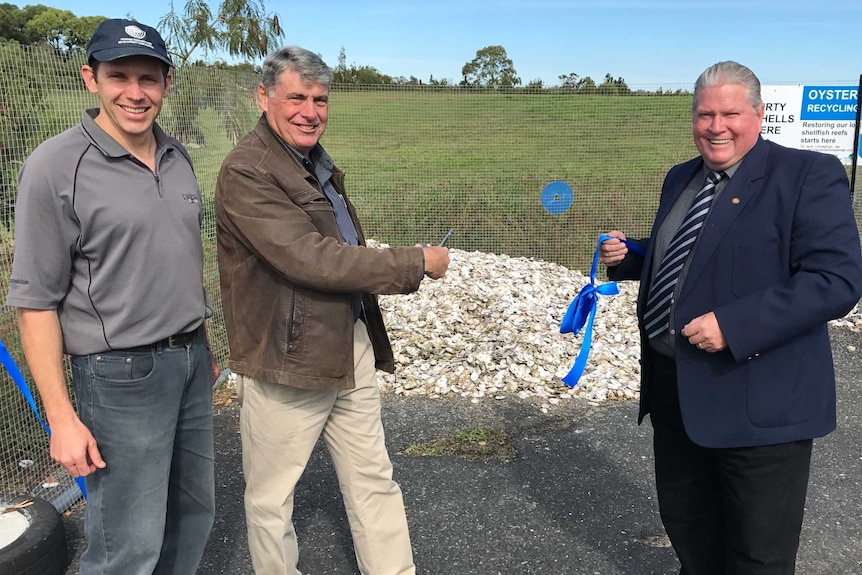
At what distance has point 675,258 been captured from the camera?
7.55 feet

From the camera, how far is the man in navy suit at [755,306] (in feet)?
6.48

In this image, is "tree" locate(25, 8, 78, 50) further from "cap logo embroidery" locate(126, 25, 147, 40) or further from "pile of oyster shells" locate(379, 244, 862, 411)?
"pile of oyster shells" locate(379, 244, 862, 411)

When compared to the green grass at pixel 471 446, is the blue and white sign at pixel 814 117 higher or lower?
higher

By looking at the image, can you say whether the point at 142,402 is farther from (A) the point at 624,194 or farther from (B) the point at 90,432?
(A) the point at 624,194

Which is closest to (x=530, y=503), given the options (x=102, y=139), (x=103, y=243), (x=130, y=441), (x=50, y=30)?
(x=130, y=441)

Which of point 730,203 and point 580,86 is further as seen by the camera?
point 580,86

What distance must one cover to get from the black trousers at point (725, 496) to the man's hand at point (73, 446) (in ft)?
6.66

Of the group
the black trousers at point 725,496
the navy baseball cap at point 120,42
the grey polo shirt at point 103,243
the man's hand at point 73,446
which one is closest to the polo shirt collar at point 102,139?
the grey polo shirt at point 103,243

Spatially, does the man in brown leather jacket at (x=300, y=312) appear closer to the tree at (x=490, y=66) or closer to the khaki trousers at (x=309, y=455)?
the khaki trousers at (x=309, y=455)

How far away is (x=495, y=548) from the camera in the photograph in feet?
10.7

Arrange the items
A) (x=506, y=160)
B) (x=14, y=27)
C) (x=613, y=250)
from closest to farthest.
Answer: (x=613, y=250), (x=506, y=160), (x=14, y=27)

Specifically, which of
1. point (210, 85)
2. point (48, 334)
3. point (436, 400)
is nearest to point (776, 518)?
point (48, 334)

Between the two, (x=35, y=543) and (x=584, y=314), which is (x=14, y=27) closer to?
(x=35, y=543)

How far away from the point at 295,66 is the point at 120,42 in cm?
56
